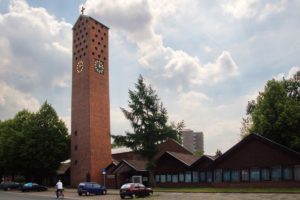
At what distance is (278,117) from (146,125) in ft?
54.7

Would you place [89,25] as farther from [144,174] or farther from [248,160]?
[248,160]

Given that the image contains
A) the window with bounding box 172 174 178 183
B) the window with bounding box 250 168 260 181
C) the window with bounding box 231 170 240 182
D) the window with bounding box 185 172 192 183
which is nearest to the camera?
the window with bounding box 250 168 260 181

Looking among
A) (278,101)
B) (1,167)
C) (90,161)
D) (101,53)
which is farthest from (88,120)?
(278,101)

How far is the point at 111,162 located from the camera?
66312 millimetres

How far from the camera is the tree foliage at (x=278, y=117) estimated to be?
159 ft

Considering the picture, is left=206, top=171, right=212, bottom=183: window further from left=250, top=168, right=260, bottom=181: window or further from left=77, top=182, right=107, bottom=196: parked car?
left=77, top=182, right=107, bottom=196: parked car

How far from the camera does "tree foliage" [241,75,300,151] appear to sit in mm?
48469

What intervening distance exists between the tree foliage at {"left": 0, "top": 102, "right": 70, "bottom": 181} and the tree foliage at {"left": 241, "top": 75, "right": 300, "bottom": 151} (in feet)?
108

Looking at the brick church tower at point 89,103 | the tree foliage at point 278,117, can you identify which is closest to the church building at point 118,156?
the brick church tower at point 89,103

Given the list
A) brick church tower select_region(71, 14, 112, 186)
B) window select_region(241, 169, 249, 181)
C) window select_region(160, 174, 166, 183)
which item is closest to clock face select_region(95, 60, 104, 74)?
brick church tower select_region(71, 14, 112, 186)

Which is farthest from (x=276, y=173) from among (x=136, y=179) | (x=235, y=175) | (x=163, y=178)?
(x=136, y=179)

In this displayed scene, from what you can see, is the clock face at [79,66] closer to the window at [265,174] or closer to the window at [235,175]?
the window at [235,175]

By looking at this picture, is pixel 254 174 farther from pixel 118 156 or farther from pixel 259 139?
pixel 118 156

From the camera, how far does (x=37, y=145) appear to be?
67062mm
